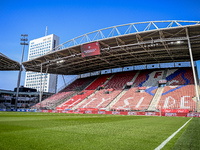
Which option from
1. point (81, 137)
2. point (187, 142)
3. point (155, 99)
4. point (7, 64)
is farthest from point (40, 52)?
point (187, 142)

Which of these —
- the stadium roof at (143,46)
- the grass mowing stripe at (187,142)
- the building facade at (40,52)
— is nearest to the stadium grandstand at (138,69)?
the stadium roof at (143,46)

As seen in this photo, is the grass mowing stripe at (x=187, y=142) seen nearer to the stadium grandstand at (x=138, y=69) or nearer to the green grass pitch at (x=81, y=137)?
the green grass pitch at (x=81, y=137)

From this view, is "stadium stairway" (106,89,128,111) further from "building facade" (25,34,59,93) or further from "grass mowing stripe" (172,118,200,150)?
"building facade" (25,34,59,93)

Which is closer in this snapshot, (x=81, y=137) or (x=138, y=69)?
(x=81, y=137)

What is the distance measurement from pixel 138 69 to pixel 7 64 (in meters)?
36.4

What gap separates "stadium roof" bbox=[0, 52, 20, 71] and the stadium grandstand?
11.1ft

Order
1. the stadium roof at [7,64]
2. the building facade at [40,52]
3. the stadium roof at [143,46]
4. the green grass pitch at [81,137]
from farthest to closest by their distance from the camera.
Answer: the building facade at [40,52] → the stadium roof at [7,64] → the stadium roof at [143,46] → the green grass pitch at [81,137]

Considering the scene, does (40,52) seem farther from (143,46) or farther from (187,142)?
(187,142)

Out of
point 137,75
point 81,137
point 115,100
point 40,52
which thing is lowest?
point 115,100

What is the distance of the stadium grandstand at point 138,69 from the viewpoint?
25.7 meters

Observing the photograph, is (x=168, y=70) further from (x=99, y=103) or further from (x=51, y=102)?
(x=51, y=102)

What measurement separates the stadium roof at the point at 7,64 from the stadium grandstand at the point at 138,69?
3.40 meters

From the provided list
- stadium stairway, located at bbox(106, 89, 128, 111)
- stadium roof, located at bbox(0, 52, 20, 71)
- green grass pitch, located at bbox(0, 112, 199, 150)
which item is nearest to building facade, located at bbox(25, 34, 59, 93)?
stadium roof, located at bbox(0, 52, 20, 71)

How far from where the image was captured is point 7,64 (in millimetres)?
41812
